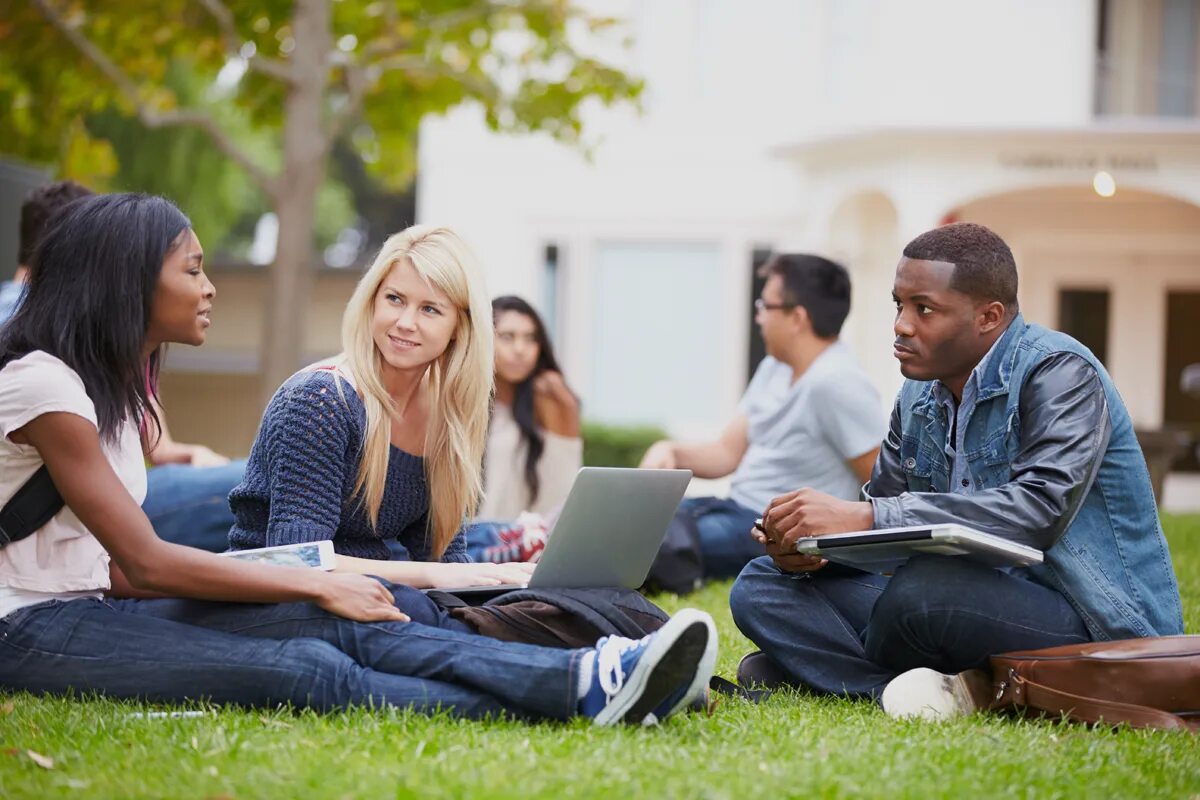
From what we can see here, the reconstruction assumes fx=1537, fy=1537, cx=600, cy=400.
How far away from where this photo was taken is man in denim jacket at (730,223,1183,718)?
4289 millimetres

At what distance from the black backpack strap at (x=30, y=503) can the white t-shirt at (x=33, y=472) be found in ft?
0.07

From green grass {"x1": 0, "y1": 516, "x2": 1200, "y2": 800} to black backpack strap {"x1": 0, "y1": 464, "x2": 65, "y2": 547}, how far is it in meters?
0.48

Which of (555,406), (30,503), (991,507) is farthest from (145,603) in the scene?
(555,406)

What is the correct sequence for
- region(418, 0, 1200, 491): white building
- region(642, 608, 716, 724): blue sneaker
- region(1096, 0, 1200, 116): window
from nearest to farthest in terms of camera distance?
region(642, 608, 716, 724): blue sneaker, region(418, 0, 1200, 491): white building, region(1096, 0, 1200, 116): window

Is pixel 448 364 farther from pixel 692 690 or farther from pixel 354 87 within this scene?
pixel 354 87

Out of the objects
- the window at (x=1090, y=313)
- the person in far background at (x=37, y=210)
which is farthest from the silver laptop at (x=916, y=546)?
the window at (x=1090, y=313)

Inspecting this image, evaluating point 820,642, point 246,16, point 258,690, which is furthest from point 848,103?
point 258,690

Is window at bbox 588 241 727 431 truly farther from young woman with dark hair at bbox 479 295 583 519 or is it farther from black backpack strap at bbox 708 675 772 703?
black backpack strap at bbox 708 675 772 703

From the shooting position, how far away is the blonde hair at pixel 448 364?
15.5 feet

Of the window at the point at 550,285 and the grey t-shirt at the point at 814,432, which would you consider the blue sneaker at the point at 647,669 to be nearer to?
the grey t-shirt at the point at 814,432

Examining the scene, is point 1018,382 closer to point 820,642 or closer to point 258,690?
point 820,642

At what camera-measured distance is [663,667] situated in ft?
12.5

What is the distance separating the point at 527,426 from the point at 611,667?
15.6ft

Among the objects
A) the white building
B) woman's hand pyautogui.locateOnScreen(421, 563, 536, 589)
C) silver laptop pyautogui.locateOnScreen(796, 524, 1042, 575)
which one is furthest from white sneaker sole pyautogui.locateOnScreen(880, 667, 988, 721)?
the white building
